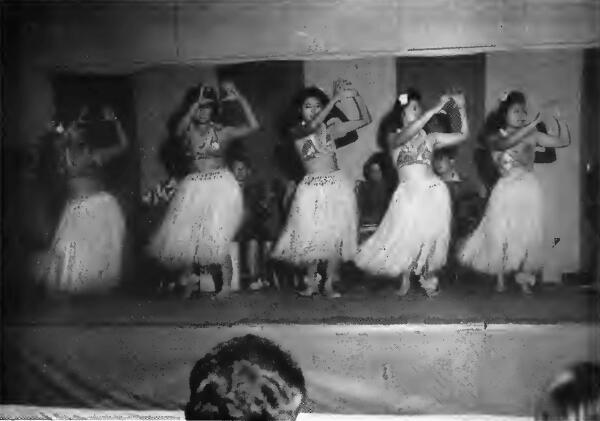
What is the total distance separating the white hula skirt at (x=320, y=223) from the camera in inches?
108

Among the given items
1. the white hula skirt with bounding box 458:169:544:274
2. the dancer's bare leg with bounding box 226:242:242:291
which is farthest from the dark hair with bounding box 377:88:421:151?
the dancer's bare leg with bounding box 226:242:242:291

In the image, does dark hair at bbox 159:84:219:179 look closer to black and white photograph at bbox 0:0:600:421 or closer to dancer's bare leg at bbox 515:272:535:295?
black and white photograph at bbox 0:0:600:421

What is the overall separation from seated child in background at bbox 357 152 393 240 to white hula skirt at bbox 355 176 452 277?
3cm

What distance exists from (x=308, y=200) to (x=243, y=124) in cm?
40

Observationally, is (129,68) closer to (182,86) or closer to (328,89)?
(182,86)

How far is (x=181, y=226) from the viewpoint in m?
2.82

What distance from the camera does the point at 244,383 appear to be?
4.52 ft

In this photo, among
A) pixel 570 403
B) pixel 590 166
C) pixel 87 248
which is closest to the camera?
pixel 570 403

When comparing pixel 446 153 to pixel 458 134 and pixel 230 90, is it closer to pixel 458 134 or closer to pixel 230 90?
pixel 458 134

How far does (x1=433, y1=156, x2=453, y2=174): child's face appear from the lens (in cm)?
272

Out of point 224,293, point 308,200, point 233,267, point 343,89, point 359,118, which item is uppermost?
point 343,89

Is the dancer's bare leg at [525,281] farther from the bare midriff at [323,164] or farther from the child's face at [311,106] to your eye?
the child's face at [311,106]

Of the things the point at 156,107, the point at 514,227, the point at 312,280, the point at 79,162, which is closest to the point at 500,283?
the point at 514,227

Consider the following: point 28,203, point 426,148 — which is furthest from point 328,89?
point 28,203
